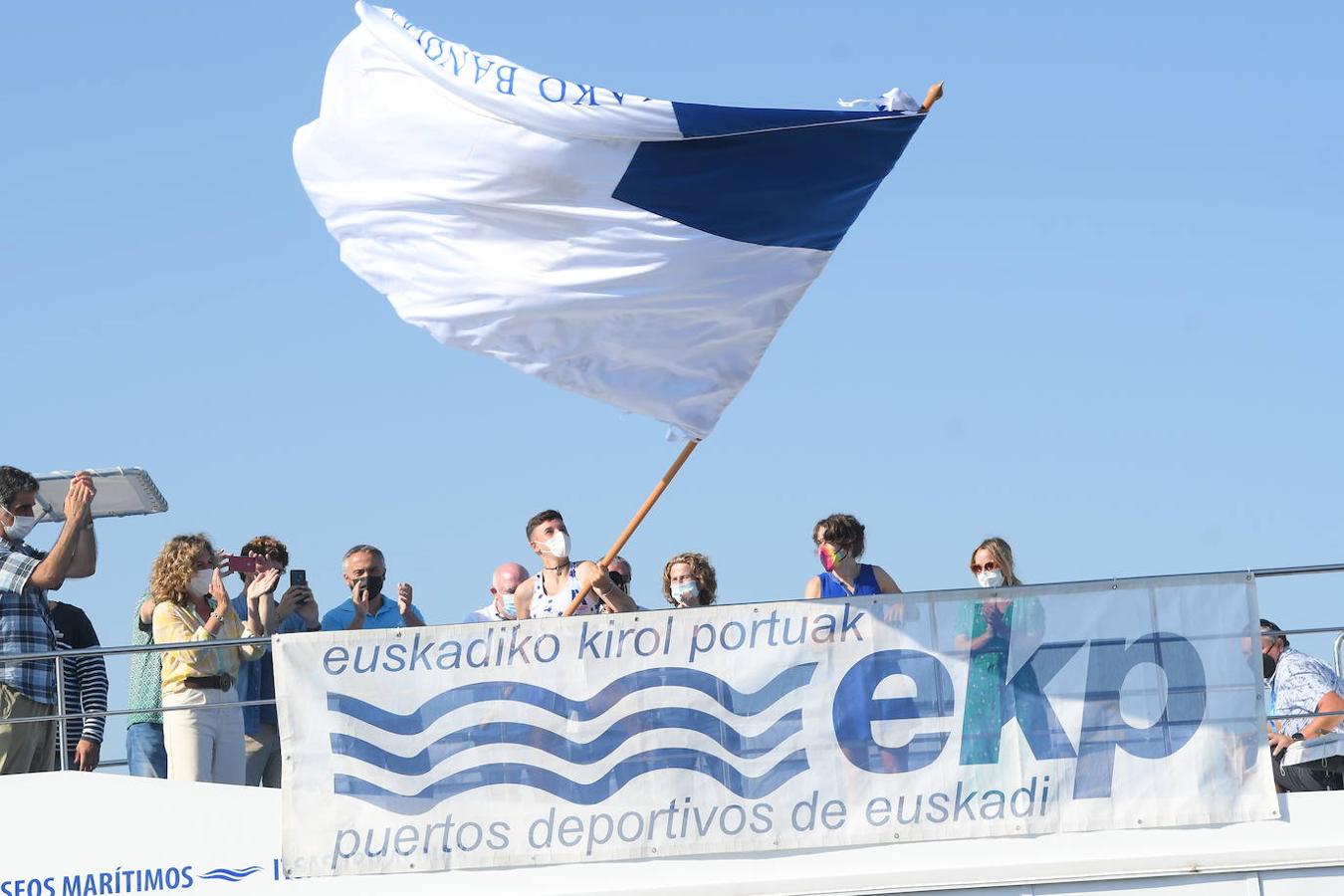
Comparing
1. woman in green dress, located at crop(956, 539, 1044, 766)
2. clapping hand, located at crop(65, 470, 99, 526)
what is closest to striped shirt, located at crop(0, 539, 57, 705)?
clapping hand, located at crop(65, 470, 99, 526)

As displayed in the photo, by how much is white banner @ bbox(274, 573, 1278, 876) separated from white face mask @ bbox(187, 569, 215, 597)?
37.6 inches

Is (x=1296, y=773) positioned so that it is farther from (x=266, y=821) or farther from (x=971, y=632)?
(x=266, y=821)

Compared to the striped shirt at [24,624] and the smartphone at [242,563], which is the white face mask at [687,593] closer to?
the smartphone at [242,563]

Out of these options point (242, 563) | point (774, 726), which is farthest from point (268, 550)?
point (774, 726)

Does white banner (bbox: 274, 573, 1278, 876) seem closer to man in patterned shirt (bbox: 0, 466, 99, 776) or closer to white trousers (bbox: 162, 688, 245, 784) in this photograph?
white trousers (bbox: 162, 688, 245, 784)

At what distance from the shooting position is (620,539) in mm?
7719

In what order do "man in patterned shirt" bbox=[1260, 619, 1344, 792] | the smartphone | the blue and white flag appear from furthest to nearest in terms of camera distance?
the smartphone, "man in patterned shirt" bbox=[1260, 619, 1344, 792], the blue and white flag

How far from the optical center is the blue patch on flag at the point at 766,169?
775cm

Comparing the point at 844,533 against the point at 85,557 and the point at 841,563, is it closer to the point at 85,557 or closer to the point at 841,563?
the point at 841,563

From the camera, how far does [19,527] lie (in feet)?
27.4

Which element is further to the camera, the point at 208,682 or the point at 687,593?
the point at 687,593

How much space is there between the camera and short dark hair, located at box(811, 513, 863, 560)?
8.45 m

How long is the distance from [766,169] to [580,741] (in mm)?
2734

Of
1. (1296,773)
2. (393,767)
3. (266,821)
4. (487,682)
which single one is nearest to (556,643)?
(487,682)
